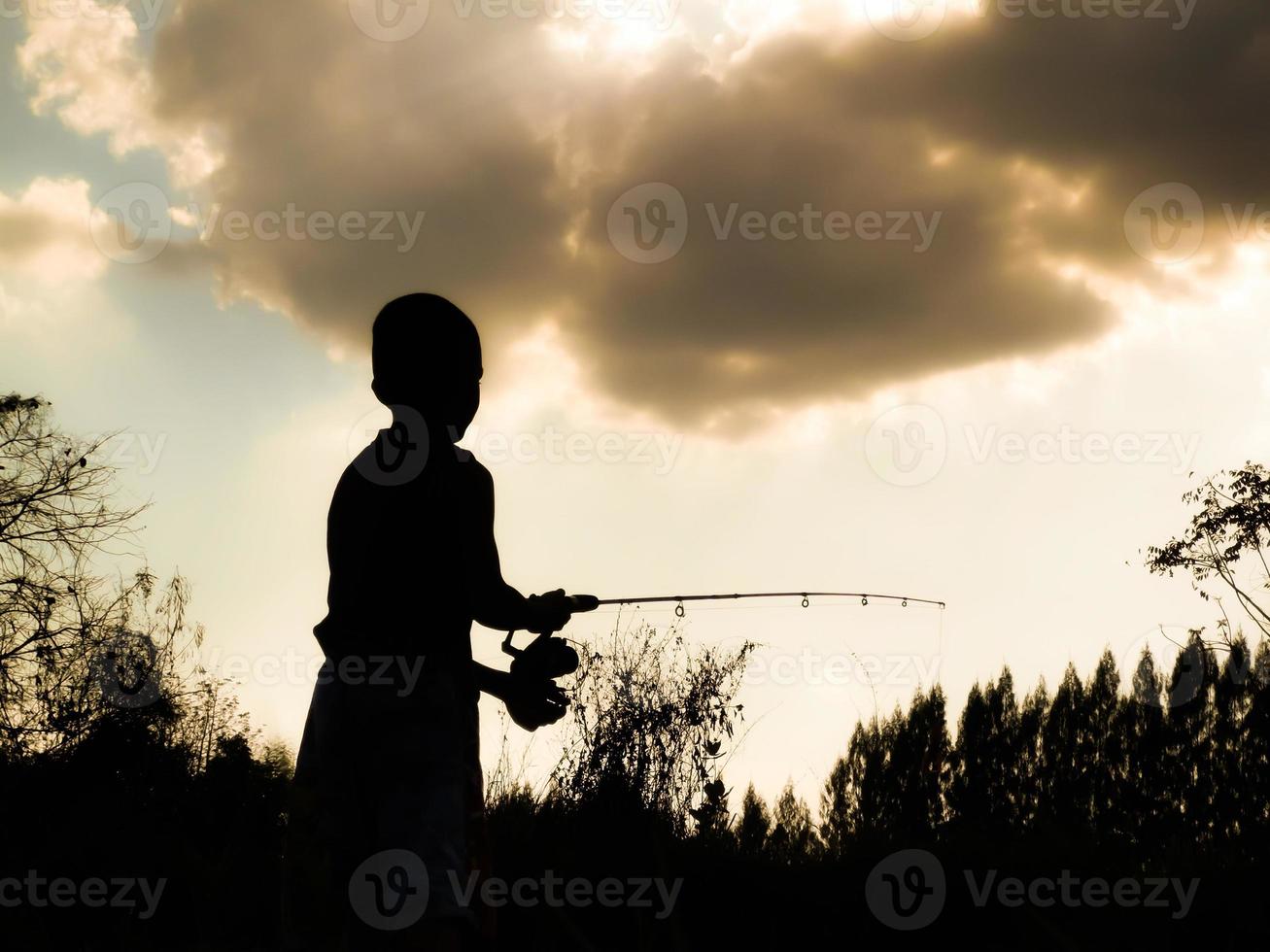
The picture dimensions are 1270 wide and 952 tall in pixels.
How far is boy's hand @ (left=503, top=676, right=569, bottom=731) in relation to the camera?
2.96 meters

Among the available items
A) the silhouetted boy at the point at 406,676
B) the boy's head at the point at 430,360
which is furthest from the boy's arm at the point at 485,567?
the boy's head at the point at 430,360

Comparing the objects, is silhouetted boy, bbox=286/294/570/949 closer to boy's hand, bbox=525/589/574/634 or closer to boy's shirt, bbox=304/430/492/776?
boy's shirt, bbox=304/430/492/776

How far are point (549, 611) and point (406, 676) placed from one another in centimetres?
57

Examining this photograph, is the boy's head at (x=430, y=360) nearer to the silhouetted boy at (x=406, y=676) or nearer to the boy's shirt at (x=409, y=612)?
the silhouetted boy at (x=406, y=676)

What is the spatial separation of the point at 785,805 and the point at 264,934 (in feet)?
9.81

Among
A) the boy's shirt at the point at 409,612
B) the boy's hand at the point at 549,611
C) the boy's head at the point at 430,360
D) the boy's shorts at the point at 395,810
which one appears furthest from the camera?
the boy's hand at the point at 549,611

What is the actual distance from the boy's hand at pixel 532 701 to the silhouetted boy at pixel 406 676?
0.26 meters

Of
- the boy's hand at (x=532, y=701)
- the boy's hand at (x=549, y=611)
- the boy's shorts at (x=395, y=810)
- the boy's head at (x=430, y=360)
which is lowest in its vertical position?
the boy's shorts at (x=395, y=810)

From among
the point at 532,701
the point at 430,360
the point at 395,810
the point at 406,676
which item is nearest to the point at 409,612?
the point at 406,676

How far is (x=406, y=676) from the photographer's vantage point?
99.3 inches

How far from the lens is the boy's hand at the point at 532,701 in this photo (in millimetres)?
2955

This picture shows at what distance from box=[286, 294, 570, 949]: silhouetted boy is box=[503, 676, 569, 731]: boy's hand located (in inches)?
10.3

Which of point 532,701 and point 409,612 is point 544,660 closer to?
point 532,701

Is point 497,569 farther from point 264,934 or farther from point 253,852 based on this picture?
point 253,852
